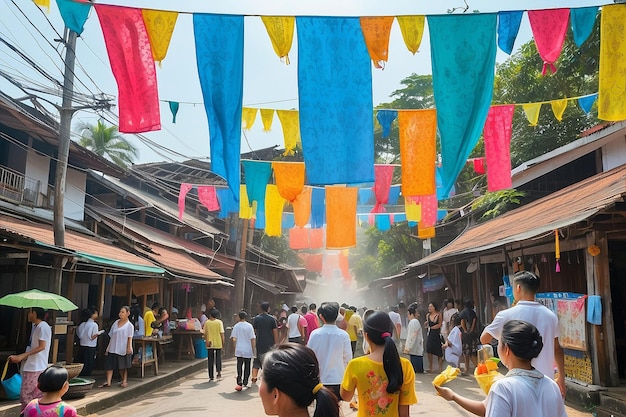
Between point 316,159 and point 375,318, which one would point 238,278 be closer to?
point 316,159

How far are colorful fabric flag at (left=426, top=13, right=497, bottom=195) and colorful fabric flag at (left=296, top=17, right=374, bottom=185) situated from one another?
3.76 feet

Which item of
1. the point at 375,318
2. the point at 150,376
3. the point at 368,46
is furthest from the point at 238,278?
the point at 375,318

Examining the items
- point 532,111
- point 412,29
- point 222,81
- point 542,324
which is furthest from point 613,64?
point 222,81

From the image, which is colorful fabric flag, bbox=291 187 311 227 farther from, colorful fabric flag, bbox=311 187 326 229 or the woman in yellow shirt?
the woman in yellow shirt

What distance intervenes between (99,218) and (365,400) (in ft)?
47.3

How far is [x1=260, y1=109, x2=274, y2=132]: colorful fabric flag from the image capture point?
11.3m

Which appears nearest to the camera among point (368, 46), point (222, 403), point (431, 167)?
point (368, 46)

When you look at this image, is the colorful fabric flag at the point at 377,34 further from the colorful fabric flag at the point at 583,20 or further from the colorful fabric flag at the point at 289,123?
the colorful fabric flag at the point at 289,123

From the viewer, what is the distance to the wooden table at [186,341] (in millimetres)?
16531

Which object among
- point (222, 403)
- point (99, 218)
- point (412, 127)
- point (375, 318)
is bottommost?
point (222, 403)

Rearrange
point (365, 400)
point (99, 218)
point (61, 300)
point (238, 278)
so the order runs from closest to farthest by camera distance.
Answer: point (365, 400)
point (61, 300)
point (99, 218)
point (238, 278)

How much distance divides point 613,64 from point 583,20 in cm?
81

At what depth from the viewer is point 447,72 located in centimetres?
812

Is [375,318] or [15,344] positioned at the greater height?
[375,318]
